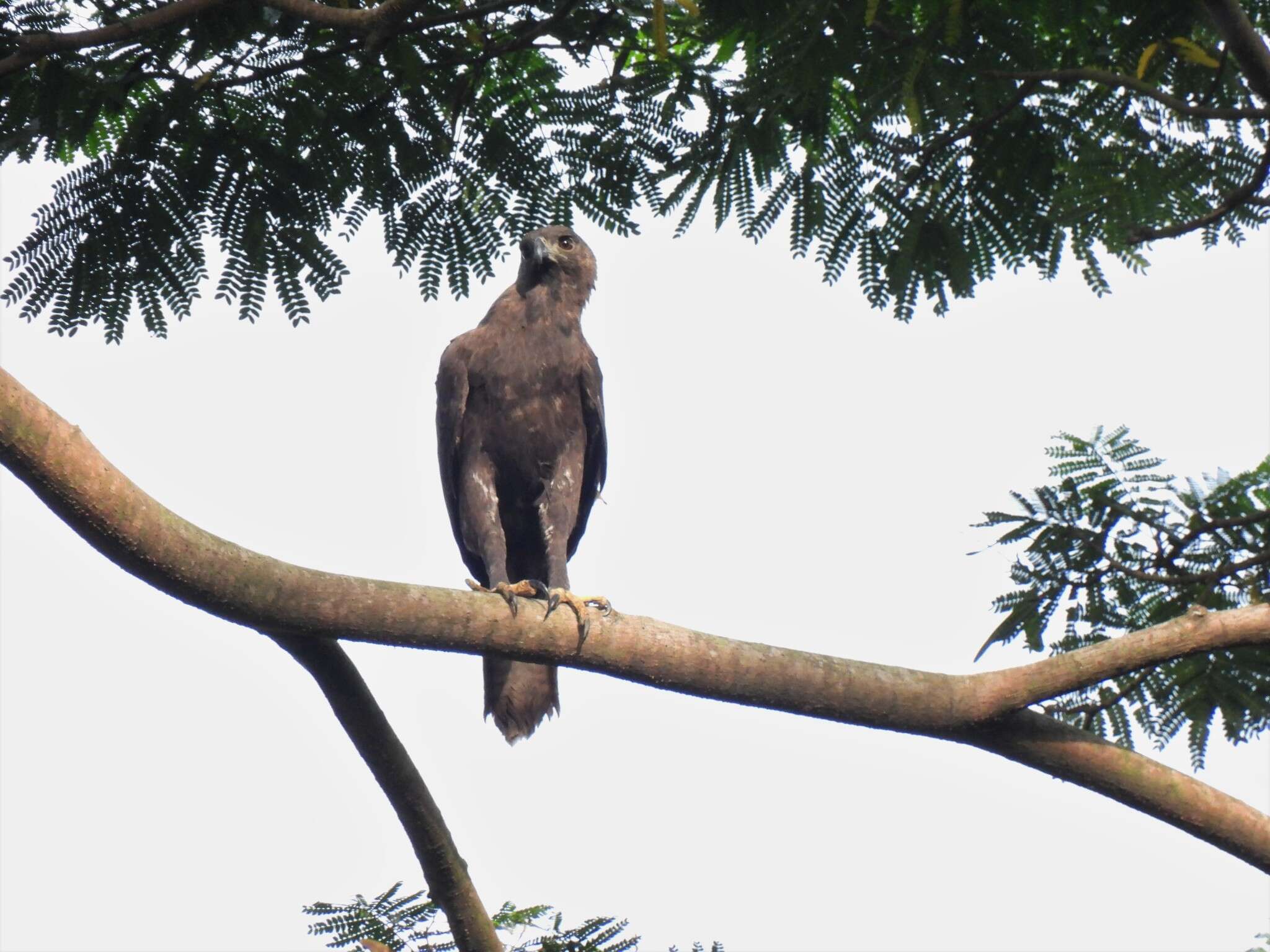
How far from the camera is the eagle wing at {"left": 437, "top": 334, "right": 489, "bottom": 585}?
18.6 feet

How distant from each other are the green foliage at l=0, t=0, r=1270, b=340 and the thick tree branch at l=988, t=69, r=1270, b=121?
0.39 meters

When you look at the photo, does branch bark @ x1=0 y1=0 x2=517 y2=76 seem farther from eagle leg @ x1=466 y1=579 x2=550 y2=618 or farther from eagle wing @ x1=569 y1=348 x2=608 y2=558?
eagle wing @ x1=569 y1=348 x2=608 y2=558

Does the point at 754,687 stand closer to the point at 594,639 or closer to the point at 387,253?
the point at 594,639

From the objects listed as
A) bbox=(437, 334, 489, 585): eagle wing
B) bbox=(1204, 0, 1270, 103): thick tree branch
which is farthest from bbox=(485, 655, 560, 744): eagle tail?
bbox=(1204, 0, 1270, 103): thick tree branch

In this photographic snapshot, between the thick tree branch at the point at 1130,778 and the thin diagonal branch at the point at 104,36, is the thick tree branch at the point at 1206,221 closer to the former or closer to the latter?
the thick tree branch at the point at 1130,778

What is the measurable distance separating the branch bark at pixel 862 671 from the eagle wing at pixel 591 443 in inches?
98.1

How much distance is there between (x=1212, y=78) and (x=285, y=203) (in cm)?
293

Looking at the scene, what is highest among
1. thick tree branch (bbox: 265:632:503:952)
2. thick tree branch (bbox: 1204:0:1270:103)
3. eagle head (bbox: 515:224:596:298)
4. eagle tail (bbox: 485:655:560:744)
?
eagle head (bbox: 515:224:596:298)

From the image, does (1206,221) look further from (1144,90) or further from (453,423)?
(453,423)

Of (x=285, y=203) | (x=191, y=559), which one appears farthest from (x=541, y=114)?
(x=191, y=559)

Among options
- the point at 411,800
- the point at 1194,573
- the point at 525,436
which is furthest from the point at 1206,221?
the point at 525,436

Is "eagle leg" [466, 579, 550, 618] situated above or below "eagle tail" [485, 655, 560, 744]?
above

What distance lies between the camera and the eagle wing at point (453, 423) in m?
5.66

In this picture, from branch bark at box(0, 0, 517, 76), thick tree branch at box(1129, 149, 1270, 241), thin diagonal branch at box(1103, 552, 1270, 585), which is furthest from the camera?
thin diagonal branch at box(1103, 552, 1270, 585)
